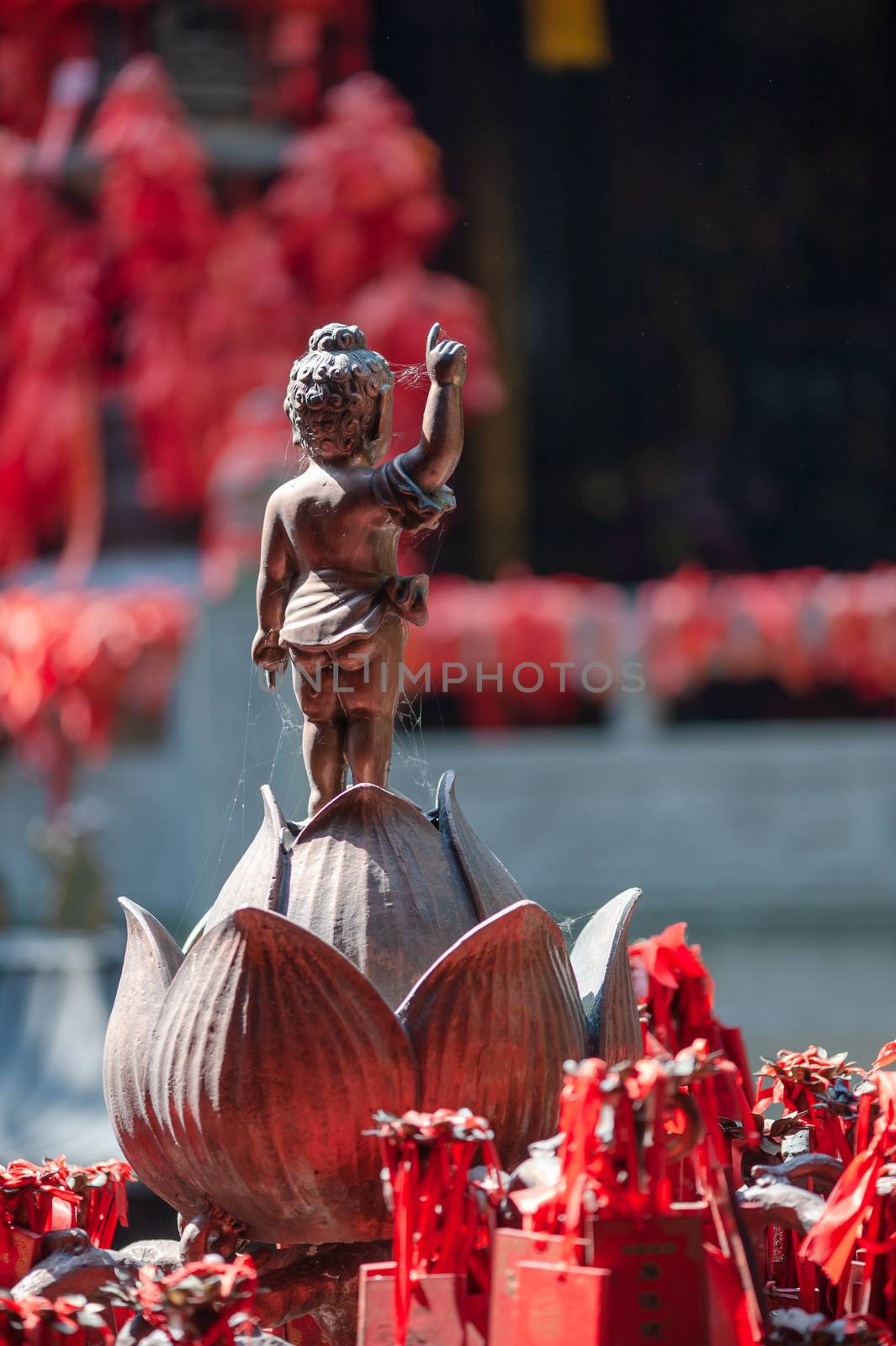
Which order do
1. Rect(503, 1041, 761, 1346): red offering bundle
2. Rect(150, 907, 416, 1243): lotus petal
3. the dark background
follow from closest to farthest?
Rect(503, 1041, 761, 1346): red offering bundle → Rect(150, 907, 416, 1243): lotus petal → the dark background

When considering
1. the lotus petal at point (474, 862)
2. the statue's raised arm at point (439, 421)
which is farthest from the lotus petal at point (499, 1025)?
the statue's raised arm at point (439, 421)

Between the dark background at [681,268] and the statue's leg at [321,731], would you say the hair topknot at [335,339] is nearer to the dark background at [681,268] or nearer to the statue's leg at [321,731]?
the statue's leg at [321,731]

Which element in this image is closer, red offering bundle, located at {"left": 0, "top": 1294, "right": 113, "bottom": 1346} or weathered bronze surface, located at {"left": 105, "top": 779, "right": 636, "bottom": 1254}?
red offering bundle, located at {"left": 0, "top": 1294, "right": 113, "bottom": 1346}

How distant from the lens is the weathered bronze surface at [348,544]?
4.59 feet

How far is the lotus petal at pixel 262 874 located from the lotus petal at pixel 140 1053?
0.05m

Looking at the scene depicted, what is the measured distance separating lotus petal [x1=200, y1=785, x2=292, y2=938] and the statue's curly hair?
0.30 meters

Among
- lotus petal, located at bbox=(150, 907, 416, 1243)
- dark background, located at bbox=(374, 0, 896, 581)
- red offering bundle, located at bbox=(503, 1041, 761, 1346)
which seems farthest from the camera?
dark background, located at bbox=(374, 0, 896, 581)

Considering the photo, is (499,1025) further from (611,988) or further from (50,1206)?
(50,1206)

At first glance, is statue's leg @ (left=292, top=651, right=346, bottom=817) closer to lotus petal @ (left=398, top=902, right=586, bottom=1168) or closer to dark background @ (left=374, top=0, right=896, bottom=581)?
lotus petal @ (left=398, top=902, right=586, bottom=1168)

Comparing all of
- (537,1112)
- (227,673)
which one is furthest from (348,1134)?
(227,673)

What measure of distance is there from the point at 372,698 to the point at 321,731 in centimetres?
6

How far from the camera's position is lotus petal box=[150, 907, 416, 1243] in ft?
4.00

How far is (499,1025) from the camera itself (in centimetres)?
125

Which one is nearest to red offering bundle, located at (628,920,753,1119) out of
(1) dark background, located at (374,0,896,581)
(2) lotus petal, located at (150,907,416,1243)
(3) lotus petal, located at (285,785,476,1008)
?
(3) lotus petal, located at (285,785,476,1008)
